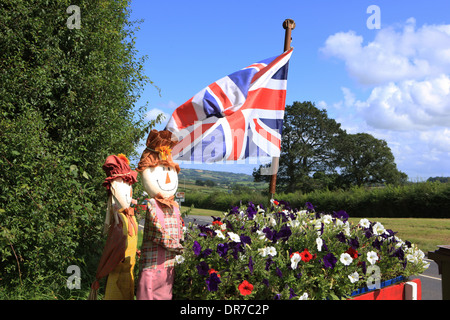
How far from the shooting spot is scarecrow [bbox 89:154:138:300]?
3.32 m

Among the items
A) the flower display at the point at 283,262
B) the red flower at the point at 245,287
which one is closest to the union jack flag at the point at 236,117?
the flower display at the point at 283,262

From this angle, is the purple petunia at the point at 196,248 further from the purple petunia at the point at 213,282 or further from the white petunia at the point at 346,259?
the white petunia at the point at 346,259

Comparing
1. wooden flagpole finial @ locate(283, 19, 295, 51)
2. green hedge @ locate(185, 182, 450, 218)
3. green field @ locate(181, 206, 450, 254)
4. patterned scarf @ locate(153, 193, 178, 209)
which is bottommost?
green field @ locate(181, 206, 450, 254)

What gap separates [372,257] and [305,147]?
3335 centimetres

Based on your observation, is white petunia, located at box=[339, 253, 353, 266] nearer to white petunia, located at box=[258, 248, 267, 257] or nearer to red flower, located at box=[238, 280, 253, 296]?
white petunia, located at box=[258, 248, 267, 257]

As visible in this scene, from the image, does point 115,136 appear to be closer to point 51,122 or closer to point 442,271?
point 51,122

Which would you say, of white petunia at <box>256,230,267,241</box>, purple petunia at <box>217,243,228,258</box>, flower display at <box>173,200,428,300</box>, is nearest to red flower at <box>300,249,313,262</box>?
flower display at <box>173,200,428,300</box>

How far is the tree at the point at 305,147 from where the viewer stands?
35.5 m

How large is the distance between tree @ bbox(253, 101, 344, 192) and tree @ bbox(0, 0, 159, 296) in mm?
30157

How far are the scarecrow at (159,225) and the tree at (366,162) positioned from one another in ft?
112

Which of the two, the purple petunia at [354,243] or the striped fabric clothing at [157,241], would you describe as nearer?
the striped fabric clothing at [157,241]

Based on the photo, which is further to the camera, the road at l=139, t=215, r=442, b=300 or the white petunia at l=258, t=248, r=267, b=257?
the road at l=139, t=215, r=442, b=300
